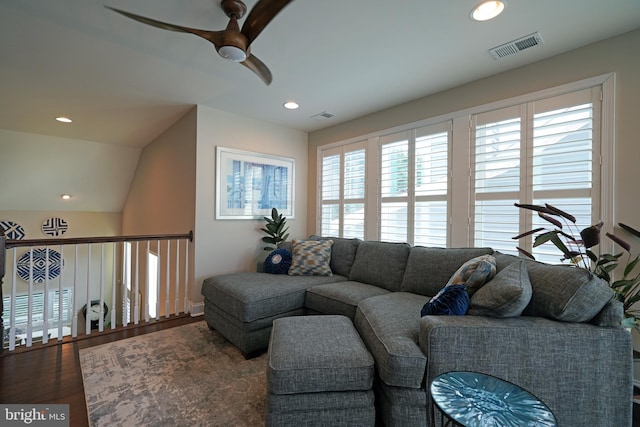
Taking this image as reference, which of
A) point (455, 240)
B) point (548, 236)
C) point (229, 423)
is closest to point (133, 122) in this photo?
point (229, 423)

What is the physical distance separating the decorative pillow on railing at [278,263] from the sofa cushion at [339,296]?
55cm

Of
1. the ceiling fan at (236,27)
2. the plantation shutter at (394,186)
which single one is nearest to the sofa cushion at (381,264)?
the plantation shutter at (394,186)

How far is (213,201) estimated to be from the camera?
3.41 meters

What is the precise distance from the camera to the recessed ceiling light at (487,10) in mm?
1710

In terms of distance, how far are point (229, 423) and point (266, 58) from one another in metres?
2.62

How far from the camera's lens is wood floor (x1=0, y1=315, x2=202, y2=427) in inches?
68.9

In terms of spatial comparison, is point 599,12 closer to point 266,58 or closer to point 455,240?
point 455,240

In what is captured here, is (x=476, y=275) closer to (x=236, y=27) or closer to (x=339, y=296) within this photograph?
(x=339, y=296)

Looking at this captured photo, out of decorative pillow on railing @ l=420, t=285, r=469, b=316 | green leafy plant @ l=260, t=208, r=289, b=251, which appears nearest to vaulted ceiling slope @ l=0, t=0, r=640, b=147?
green leafy plant @ l=260, t=208, r=289, b=251

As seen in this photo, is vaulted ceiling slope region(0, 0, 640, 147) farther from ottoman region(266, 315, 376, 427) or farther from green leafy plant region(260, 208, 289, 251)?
ottoman region(266, 315, 376, 427)

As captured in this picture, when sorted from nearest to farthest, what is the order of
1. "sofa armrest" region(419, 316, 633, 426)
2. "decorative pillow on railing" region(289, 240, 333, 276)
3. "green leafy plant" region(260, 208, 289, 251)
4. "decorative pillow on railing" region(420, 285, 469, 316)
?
"sofa armrest" region(419, 316, 633, 426), "decorative pillow on railing" region(420, 285, 469, 316), "decorative pillow on railing" region(289, 240, 333, 276), "green leafy plant" region(260, 208, 289, 251)

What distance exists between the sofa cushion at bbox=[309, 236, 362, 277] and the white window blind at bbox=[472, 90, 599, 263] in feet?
4.19

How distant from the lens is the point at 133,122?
149 inches

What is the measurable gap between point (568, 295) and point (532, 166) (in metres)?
1.38
